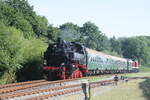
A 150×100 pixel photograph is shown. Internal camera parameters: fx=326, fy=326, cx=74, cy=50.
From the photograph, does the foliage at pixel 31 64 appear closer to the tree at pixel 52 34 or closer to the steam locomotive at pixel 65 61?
the steam locomotive at pixel 65 61

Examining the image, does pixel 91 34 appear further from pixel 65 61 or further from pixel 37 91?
pixel 37 91

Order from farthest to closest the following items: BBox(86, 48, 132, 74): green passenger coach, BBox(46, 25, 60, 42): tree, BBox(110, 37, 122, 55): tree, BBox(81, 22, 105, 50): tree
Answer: BBox(110, 37, 122, 55): tree, BBox(81, 22, 105, 50): tree, BBox(46, 25, 60, 42): tree, BBox(86, 48, 132, 74): green passenger coach

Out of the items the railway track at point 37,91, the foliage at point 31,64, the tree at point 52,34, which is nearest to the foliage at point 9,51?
the foliage at point 31,64

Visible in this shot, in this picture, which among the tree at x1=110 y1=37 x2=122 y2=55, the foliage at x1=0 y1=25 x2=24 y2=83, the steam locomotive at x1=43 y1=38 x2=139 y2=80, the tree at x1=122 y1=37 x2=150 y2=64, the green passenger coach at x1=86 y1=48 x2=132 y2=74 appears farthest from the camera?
the tree at x1=110 y1=37 x2=122 y2=55

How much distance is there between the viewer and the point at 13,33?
98.0 feet

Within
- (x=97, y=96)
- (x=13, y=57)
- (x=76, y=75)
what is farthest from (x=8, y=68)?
(x=97, y=96)

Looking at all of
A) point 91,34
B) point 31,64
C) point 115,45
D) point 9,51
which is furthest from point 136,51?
point 9,51

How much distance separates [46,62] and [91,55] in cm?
683

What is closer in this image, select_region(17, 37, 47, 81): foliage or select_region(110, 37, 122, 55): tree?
select_region(17, 37, 47, 81): foliage

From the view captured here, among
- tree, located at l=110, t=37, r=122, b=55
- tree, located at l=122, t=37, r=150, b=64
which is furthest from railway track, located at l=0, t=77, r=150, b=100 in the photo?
tree, located at l=110, t=37, r=122, b=55

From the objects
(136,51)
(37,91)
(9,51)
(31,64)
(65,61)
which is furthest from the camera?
(136,51)

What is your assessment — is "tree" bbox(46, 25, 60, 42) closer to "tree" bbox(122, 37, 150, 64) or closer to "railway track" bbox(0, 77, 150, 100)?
"railway track" bbox(0, 77, 150, 100)

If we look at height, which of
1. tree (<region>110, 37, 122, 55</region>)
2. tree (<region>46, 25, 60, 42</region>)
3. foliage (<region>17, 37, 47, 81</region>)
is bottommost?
foliage (<region>17, 37, 47, 81</region>)

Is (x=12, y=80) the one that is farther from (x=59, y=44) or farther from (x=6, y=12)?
(x=6, y=12)
